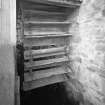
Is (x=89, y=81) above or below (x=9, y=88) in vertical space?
below

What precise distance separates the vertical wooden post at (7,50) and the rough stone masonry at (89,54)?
1263 millimetres

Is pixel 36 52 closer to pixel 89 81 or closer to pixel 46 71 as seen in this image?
pixel 46 71

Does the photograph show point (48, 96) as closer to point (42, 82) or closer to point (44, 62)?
point (42, 82)

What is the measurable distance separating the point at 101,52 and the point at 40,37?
3.60ft

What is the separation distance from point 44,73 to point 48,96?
80 centimetres

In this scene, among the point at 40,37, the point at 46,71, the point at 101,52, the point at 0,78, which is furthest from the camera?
the point at 46,71

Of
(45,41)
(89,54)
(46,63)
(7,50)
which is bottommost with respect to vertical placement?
(46,63)

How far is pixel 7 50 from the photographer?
1013 millimetres

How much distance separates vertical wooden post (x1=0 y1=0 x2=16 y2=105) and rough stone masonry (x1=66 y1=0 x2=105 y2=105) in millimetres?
1263

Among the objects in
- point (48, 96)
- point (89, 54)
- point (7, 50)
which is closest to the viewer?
point (7, 50)

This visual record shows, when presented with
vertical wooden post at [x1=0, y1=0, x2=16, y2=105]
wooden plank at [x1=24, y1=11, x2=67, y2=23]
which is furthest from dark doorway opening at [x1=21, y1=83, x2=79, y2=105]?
wooden plank at [x1=24, y1=11, x2=67, y2=23]

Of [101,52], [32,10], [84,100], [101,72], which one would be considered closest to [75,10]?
[32,10]

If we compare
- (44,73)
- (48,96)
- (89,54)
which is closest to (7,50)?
(44,73)

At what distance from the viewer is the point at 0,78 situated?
3.20ft
